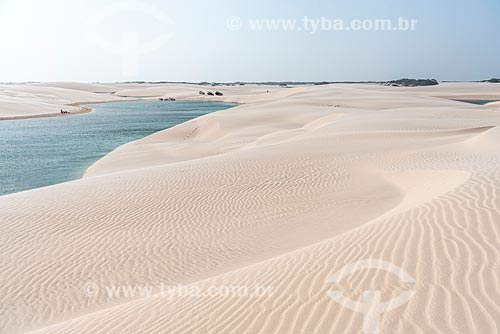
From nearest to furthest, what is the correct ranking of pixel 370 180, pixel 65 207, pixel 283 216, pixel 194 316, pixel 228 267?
pixel 194 316 → pixel 228 267 → pixel 283 216 → pixel 65 207 → pixel 370 180

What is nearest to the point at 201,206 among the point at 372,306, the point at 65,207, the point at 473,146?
the point at 65,207

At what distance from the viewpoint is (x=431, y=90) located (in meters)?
100

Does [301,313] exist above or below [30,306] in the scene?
above

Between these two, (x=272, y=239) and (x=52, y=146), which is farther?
(x=52, y=146)

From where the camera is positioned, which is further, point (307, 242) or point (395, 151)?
point (395, 151)

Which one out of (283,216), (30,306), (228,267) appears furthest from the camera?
(283,216)

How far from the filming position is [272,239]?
8.91 m

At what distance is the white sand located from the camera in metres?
4.36

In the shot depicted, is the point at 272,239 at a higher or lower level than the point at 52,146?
lower

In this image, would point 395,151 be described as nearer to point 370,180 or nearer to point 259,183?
point 370,180

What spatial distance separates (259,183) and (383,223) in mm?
6176

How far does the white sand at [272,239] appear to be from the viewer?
4.36 metres

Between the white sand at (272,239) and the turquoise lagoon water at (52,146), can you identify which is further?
the turquoise lagoon water at (52,146)

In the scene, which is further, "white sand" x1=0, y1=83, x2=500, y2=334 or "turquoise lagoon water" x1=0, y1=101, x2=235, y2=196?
"turquoise lagoon water" x1=0, y1=101, x2=235, y2=196
